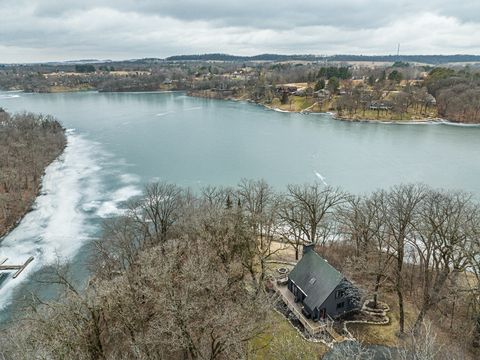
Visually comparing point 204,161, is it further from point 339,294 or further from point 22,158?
point 339,294

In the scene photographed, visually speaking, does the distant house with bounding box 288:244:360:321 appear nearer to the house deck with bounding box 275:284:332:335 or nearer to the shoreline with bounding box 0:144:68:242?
the house deck with bounding box 275:284:332:335

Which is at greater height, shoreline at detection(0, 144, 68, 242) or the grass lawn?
the grass lawn

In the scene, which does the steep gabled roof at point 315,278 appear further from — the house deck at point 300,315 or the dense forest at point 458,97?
the dense forest at point 458,97

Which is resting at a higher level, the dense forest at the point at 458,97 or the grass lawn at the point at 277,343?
the dense forest at the point at 458,97

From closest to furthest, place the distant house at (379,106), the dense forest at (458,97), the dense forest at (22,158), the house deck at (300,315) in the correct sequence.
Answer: the house deck at (300,315) → the dense forest at (22,158) → the dense forest at (458,97) → the distant house at (379,106)

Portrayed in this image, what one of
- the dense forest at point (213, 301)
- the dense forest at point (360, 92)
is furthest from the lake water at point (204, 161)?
the dense forest at point (360, 92)

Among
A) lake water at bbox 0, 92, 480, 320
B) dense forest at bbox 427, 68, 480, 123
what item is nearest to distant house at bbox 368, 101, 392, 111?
dense forest at bbox 427, 68, 480, 123

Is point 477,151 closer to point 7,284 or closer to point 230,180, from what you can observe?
point 230,180

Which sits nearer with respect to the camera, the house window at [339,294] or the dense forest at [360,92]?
the house window at [339,294]
